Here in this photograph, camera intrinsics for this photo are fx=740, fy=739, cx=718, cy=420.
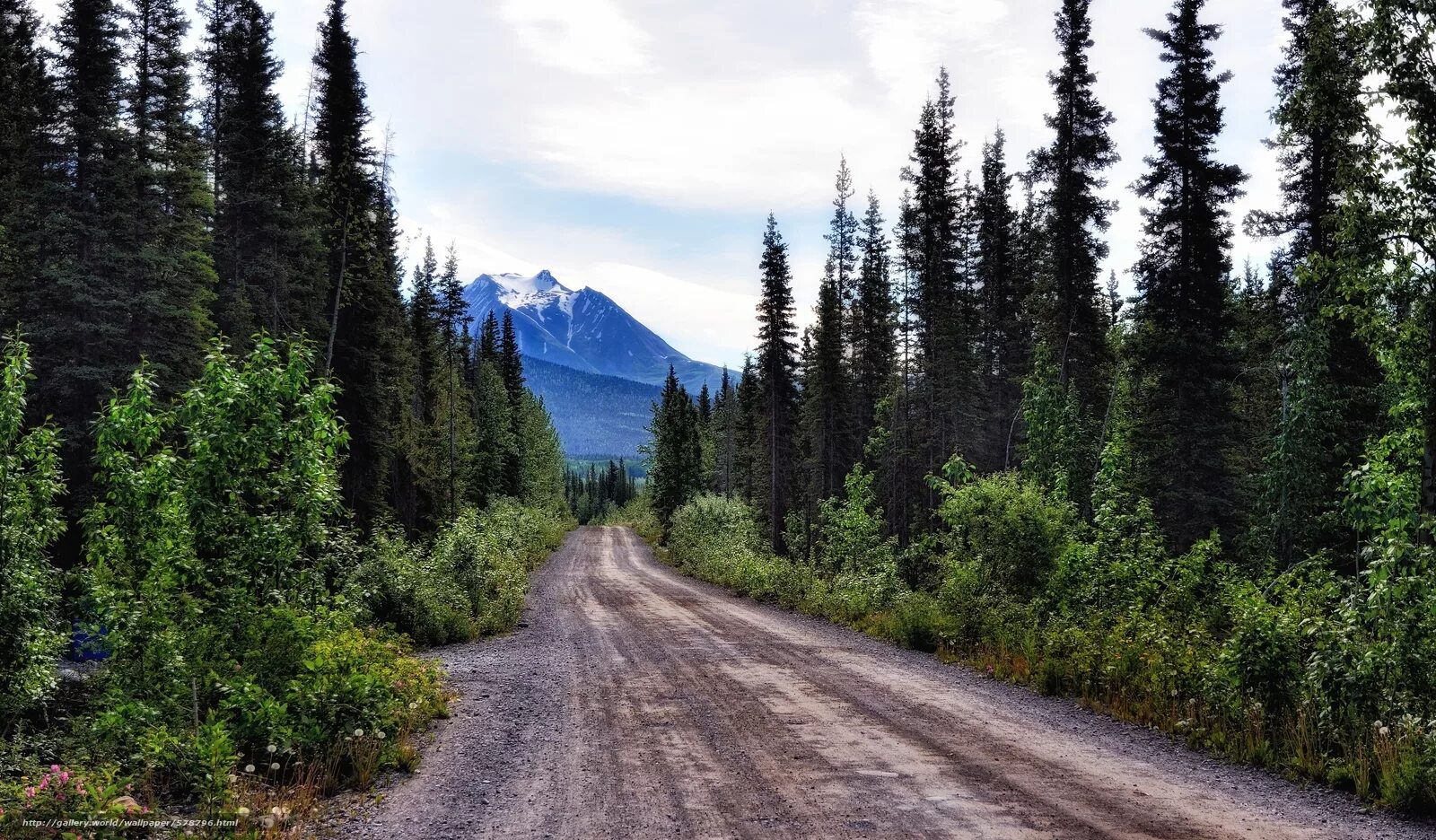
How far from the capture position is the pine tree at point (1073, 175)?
2305 cm

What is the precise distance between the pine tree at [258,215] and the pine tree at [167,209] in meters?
1.64

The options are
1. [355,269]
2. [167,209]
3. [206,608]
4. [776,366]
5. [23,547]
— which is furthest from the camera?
[776,366]

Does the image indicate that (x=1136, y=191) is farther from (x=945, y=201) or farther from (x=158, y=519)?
(x=158, y=519)

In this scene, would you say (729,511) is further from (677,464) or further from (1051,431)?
(1051,431)

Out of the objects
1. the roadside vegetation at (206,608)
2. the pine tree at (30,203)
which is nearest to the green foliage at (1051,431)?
the roadside vegetation at (206,608)

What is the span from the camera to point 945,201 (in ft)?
108

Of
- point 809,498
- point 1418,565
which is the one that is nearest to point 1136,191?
point 1418,565

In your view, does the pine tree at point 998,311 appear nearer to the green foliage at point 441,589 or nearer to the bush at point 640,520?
the green foliage at point 441,589

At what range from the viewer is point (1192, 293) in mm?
21359

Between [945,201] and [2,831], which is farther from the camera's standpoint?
[945,201]

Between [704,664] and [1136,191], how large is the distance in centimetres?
1896

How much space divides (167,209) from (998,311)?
33179 millimetres

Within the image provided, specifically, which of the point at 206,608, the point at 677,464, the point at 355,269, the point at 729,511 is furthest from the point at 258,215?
the point at 677,464

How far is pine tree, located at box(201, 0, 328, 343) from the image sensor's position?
81.7 feet
